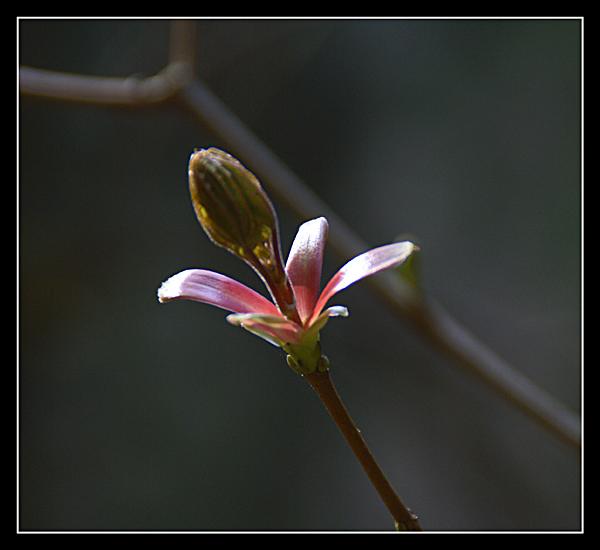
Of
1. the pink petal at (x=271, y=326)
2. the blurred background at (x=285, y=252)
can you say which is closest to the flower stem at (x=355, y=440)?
the pink petal at (x=271, y=326)

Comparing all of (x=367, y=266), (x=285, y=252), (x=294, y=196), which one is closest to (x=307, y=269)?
(x=367, y=266)

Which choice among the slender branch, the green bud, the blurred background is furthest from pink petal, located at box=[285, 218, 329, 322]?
the blurred background

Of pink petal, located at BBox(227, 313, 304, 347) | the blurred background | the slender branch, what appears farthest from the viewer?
the blurred background

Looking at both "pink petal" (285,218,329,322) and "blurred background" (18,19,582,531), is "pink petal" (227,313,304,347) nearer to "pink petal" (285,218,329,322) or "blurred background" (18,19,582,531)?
"pink petal" (285,218,329,322)

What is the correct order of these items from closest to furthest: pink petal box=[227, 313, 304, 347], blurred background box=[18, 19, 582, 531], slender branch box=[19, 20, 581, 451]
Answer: pink petal box=[227, 313, 304, 347]
slender branch box=[19, 20, 581, 451]
blurred background box=[18, 19, 582, 531]

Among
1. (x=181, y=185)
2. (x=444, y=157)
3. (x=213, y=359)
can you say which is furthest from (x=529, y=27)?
(x=213, y=359)

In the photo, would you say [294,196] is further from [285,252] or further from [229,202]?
[285,252]

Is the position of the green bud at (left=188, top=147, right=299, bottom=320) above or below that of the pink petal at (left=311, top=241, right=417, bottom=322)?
above

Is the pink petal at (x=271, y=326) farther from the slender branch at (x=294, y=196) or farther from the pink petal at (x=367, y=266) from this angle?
the slender branch at (x=294, y=196)
